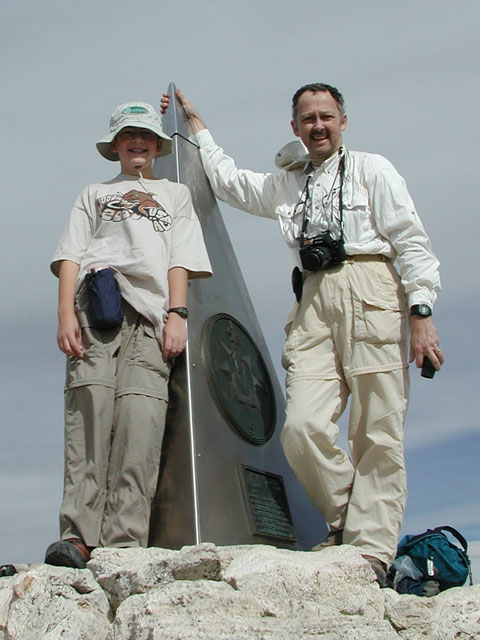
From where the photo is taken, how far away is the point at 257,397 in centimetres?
408

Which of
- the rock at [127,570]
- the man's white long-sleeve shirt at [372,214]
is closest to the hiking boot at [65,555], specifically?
the rock at [127,570]

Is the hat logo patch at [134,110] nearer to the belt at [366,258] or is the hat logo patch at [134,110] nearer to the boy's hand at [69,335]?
the boy's hand at [69,335]

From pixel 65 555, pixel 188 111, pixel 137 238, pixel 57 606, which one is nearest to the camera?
pixel 57 606

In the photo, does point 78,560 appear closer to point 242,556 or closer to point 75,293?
point 242,556

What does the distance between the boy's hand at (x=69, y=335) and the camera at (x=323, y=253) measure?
1034mm

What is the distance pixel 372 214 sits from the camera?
11.8ft

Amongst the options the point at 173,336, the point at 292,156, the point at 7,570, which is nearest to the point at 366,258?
the point at 292,156

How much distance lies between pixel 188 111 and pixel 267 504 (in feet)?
8.03

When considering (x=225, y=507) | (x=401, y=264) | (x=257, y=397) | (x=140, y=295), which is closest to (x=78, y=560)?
(x=225, y=507)

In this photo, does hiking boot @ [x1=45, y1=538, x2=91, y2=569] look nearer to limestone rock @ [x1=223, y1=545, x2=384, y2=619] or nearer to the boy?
the boy

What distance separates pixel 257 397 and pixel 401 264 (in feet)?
3.55

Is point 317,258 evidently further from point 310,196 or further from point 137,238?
point 137,238

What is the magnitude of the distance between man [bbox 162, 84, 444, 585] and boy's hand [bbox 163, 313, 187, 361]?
48cm

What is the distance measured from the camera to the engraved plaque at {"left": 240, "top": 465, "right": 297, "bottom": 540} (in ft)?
11.7
